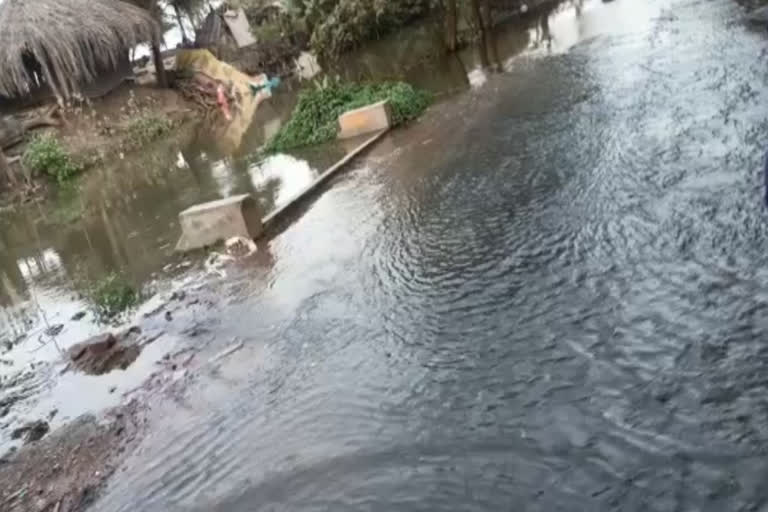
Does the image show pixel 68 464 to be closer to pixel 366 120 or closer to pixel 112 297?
pixel 112 297

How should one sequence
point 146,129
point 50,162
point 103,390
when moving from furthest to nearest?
point 146,129 → point 50,162 → point 103,390

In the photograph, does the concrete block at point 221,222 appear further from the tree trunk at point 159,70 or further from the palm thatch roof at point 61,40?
the tree trunk at point 159,70

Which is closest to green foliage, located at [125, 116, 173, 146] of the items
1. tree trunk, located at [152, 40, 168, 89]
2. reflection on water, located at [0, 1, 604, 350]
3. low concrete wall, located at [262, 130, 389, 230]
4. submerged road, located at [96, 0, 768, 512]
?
reflection on water, located at [0, 1, 604, 350]

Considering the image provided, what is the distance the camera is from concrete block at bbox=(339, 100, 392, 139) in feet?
50.7

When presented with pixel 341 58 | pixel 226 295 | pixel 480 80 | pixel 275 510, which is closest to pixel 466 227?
pixel 226 295

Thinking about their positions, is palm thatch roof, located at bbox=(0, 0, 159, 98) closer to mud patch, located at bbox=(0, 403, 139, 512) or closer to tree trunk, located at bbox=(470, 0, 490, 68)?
tree trunk, located at bbox=(470, 0, 490, 68)

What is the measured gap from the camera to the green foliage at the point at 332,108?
1623 cm

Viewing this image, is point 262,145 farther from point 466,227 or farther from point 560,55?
point 466,227

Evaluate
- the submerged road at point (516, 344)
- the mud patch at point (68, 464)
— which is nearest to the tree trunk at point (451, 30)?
the submerged road at point (516, 344)

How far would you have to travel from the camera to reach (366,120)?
15703 millimetres

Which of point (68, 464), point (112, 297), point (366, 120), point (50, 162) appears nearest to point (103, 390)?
point (68, 464)

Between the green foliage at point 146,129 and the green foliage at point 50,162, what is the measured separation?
2954 mm

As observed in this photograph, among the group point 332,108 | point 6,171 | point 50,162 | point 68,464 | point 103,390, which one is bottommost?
point 68,464

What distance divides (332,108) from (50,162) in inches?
443
